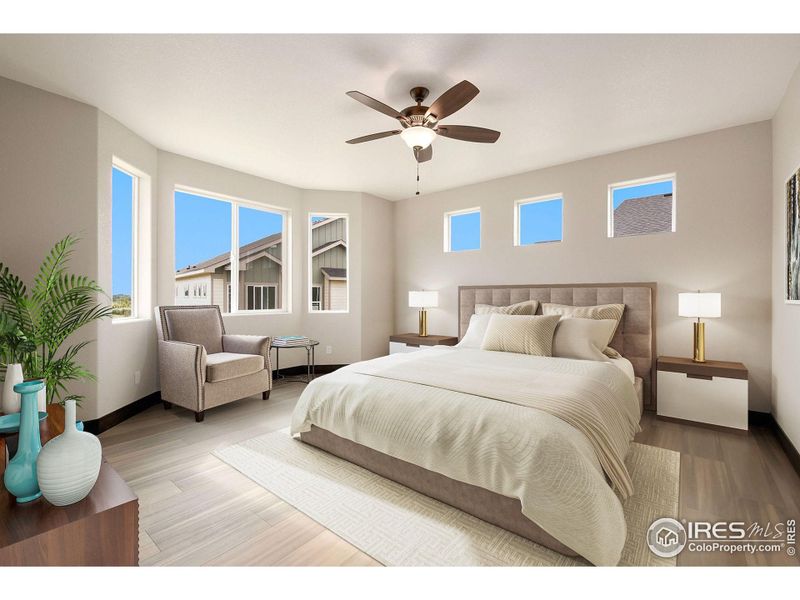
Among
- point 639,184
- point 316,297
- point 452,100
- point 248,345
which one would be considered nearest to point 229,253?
point 316,297

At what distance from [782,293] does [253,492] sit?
12.9 feet

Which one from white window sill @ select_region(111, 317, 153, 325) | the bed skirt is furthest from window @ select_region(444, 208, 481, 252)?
white window sill @ select_region(111, 317, 153, 325)

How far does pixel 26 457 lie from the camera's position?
3.59 ft

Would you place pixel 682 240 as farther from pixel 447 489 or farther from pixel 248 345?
pixel 248 345

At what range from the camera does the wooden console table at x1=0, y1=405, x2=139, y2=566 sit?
3.10 feet

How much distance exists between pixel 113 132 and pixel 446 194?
3679 millimetres

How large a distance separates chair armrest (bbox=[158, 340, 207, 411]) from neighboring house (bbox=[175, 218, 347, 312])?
95 centimetres

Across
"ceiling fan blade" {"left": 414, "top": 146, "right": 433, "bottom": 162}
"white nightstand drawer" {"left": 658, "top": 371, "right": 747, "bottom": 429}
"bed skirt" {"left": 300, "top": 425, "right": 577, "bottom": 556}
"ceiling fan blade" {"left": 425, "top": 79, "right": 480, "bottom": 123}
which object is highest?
"ceiling fan blade" {"left": 425, "top": 79, "right": 480, "bottom": 123}

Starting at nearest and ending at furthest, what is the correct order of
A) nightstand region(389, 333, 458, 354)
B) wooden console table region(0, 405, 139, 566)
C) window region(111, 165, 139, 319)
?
wooden console table region(0, 405, 139, 566) → window region(111, 165, 139, 319) → nightstand region(389, 333, 458, 354)

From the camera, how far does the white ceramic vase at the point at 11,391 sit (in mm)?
1635

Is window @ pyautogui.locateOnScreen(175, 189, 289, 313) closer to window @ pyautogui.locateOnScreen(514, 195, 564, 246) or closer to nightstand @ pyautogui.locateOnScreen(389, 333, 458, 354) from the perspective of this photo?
nightstand @ pyautogui.locateOnScreen(389, 333, 458, 354)
